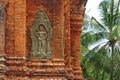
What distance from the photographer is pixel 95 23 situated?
2562 cm

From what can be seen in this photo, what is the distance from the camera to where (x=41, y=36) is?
10742 mm

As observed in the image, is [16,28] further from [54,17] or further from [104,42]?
[104,42]

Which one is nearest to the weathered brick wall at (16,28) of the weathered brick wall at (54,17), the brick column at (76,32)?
the weathered brick wall at (54,17)

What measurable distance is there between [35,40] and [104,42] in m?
14.3

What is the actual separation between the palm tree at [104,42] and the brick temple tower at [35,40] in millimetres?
12703

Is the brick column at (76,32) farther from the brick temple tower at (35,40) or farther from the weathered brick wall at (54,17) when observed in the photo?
the weathered brick wall at (54,17)

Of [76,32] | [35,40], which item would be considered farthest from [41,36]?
[76,32]

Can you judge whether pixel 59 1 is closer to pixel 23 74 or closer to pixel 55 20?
pixel 55 20

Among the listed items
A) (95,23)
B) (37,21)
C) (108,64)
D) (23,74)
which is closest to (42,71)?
(23,74)

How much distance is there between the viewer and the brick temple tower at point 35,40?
10.3 metres

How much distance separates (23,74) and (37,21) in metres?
1.39

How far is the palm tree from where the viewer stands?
2372 cm

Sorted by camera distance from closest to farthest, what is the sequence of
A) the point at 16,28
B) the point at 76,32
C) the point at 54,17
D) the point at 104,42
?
the point at 16,28 < the point at 54,17 < the point at 76,32 < the point at 104,42

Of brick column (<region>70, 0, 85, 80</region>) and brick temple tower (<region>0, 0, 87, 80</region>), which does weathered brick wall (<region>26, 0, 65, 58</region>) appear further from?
brick column (<region>70, 0, 85, 80</region>)
